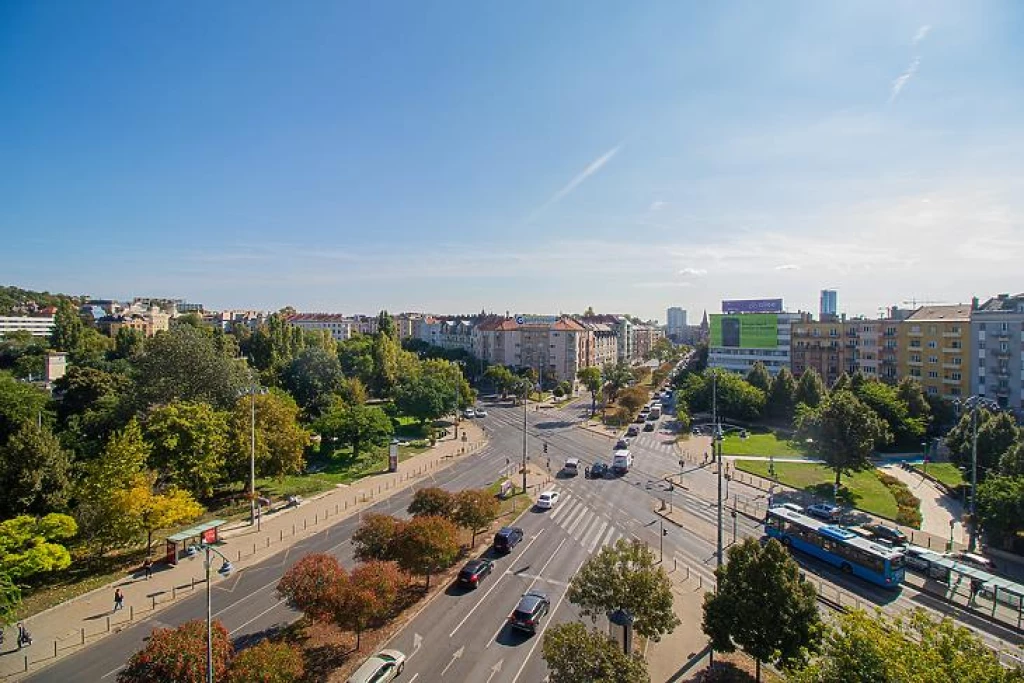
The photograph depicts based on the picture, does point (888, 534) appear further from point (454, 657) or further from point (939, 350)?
point (939, 350)

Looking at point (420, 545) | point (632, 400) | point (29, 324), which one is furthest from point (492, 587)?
point (29, 324)

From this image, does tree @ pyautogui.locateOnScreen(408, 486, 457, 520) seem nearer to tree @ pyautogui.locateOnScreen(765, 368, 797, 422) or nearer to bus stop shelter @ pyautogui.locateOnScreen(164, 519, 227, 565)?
bus stop shelter @ pyautogui.locateOnScreen(164, 519, 227, 565)

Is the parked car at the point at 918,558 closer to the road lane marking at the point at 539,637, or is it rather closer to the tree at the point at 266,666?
the road lane marking at the point at 539,637

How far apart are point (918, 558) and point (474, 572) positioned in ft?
85.3

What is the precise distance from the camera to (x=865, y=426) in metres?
43.7

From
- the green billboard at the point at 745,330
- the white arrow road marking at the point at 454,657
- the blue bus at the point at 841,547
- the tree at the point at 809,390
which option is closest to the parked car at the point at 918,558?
the blue bus at the point at 841,547

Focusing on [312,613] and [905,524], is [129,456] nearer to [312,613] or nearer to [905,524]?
[312,613]

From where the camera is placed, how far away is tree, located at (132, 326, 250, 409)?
50.7m

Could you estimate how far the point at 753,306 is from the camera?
101 metres

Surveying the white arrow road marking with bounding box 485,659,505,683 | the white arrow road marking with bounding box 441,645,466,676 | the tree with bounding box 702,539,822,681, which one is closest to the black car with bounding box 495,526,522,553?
the white arrow road marking with bounding box 441,645,466,676

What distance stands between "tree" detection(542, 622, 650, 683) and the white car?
78.9ft

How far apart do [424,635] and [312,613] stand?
215 inches

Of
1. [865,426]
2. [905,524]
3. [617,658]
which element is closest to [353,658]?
[617,658]

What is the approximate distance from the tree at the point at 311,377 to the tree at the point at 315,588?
2113 inches
